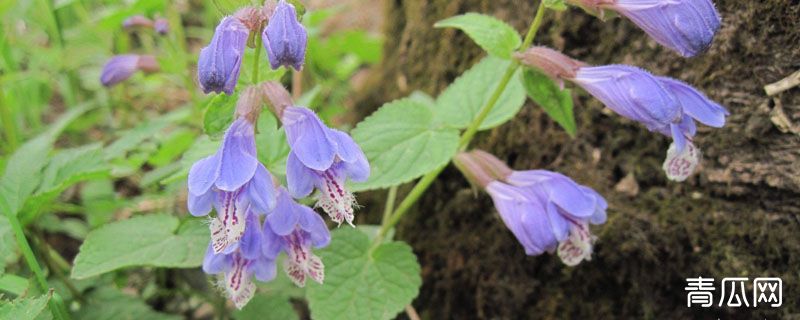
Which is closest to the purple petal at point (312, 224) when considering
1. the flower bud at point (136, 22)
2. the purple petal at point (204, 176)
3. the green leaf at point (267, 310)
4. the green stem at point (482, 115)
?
the purple petal at point (204, 176)

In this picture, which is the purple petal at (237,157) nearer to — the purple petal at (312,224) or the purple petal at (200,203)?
the purple petal at (200,203)

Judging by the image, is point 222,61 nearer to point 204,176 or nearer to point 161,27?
point 204,176

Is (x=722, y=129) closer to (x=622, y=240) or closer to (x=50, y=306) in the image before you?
(x=622, y=240)

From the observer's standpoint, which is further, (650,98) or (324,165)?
(650,98)

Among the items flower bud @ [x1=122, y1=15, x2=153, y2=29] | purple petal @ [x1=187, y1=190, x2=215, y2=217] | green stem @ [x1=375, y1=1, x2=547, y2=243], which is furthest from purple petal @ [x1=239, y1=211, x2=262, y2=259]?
flower bud @ [x1=122, y1=15, x2=153, y2=29]

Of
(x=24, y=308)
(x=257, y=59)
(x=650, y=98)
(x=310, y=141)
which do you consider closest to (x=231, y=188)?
(x=310, y=141)

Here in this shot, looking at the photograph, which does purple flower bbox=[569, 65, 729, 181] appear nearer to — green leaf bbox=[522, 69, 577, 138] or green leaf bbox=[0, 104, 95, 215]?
green leaf bbox=[522, 69, 577, 138]
